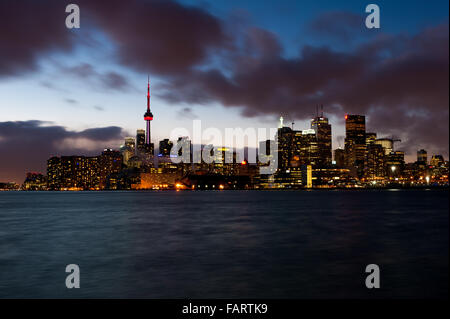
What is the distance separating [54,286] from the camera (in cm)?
2116

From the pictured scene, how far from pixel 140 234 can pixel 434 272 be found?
3298 centimetres

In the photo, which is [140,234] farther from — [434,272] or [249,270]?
[434,272]

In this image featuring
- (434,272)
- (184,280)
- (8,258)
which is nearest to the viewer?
(184,280)

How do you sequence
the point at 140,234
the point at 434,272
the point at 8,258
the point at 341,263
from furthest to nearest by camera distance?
the point at 140,234
the point at 8,258
the point at 341,263
the point at 434,272

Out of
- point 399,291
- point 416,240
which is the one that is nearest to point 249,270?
point 399,291

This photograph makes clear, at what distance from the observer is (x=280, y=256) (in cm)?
3081

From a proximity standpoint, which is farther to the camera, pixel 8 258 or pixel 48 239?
pixel 48 239

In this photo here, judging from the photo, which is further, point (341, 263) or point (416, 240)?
point (416, 240)
